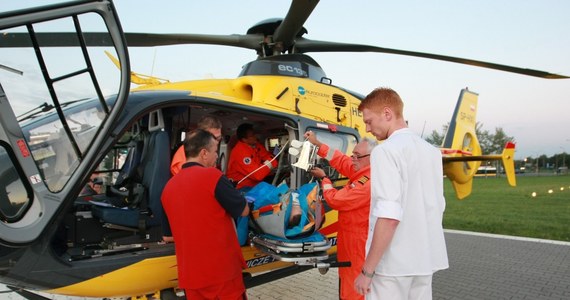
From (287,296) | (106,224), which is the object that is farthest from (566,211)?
(106,224)

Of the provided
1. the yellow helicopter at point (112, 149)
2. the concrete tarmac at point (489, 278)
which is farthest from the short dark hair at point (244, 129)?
the concrete tarmac at point (489, 278)

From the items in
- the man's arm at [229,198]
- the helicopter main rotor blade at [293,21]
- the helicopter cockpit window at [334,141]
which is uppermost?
the helicopter main rotor blade at [293,21]

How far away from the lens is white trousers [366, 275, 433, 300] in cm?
199

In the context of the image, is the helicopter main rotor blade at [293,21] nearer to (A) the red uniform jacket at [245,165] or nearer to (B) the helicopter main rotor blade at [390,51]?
(B) the helicopter main rotor blade at [390,51]

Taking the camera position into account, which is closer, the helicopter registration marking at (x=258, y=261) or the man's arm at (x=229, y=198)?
the man's arm at (x=229, y=198)

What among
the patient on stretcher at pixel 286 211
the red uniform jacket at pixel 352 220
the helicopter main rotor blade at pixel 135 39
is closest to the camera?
the helicopter main rotor blade at pixel 135 39

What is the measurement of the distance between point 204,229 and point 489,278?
191 inches

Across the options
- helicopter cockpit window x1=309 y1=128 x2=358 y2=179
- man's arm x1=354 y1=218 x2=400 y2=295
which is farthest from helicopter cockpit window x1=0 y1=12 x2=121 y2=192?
helicopter cockpit window x1=309 y1=128 x2=358 y2=179

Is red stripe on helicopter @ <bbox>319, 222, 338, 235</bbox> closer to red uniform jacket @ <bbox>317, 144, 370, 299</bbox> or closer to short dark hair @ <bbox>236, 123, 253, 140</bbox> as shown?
red uniform jacket @ <bbox>317, 144, 370, 299</bbox>

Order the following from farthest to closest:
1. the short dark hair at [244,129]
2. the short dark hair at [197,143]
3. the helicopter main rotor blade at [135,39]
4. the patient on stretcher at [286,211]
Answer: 1. the short dark hair at [244,129]
2. the patient on stretcher at [286,211]
3. the short dark hair at [197,143]
4. the helicopter main rotor blade at [135,39]

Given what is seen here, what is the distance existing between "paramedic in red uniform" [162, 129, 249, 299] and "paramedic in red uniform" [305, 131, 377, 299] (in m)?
0.88

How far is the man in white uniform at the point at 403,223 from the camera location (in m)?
1.91

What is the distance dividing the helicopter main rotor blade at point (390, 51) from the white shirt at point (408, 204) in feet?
11.8

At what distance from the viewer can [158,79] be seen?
5.46 meters
